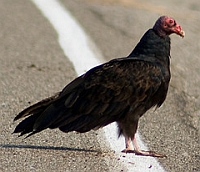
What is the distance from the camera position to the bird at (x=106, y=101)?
5.97m

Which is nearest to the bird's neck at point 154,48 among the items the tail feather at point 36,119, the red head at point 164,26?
the red head at point 164,26

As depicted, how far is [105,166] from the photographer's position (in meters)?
5.57

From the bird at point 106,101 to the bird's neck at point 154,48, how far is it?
17cm

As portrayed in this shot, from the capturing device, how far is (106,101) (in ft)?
19.8

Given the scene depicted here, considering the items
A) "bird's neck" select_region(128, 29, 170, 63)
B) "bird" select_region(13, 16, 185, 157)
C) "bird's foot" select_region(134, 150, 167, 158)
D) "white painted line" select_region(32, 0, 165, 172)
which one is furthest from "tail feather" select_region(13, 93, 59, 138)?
"bird's neck" select_region(128, 29, 170, 63)

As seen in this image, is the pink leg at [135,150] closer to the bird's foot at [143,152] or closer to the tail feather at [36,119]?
the bird's foot at [143,152]

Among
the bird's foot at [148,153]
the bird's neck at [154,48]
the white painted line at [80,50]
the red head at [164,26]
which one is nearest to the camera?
the white painted line at [80,50]

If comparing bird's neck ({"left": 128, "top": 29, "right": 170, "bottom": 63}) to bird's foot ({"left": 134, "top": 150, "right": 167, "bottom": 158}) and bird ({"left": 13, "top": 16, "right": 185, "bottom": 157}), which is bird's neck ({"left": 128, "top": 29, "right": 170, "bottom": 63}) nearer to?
bird ({"left": 13, "top": 16, "right": 185, "bottom": 157})

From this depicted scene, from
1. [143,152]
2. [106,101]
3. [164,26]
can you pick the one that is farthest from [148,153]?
[164,26]

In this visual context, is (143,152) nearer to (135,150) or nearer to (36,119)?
(135,150)

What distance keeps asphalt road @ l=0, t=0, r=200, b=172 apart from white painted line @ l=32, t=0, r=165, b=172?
105 mm

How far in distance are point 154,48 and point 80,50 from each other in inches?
160

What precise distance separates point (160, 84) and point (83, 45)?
4.71 metres

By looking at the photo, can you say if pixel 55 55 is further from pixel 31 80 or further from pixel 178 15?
pixel 178 15
